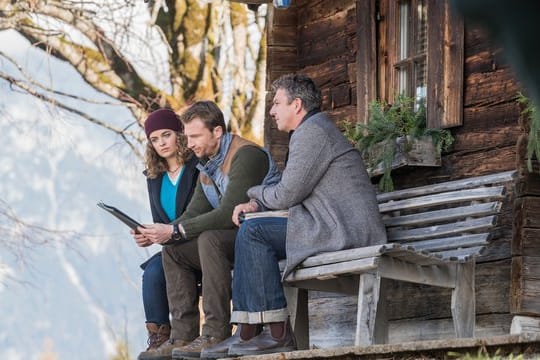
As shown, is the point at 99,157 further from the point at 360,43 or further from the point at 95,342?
the point at 95,342

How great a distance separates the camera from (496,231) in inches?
218

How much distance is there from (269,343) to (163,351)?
2.79 ft

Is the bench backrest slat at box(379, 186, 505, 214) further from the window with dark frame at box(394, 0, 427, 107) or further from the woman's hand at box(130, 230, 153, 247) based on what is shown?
the woman's hand at box(130, 230, 153, 247)

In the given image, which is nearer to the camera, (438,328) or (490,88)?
(490,88)

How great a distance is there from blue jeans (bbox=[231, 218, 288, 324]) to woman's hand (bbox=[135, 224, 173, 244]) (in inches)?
20.3

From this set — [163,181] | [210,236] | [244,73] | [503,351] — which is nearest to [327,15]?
[163,181]

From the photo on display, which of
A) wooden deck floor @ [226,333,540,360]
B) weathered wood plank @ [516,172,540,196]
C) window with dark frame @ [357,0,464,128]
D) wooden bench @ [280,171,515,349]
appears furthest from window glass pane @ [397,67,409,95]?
wooden deck floor @ [226,333,540,360]

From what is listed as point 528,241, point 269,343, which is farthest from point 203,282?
point 528,241

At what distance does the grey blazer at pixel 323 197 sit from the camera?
16.9 feet

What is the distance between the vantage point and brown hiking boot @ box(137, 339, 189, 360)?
18.9 ft

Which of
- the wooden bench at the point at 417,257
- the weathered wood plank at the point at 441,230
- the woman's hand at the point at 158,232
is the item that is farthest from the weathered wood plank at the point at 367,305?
the woman's hand at the point at 158,232

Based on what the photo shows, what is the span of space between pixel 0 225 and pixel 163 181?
22.9ft

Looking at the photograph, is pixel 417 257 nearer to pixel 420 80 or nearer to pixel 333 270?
pixel 333 270

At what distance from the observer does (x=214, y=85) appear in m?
13.8
